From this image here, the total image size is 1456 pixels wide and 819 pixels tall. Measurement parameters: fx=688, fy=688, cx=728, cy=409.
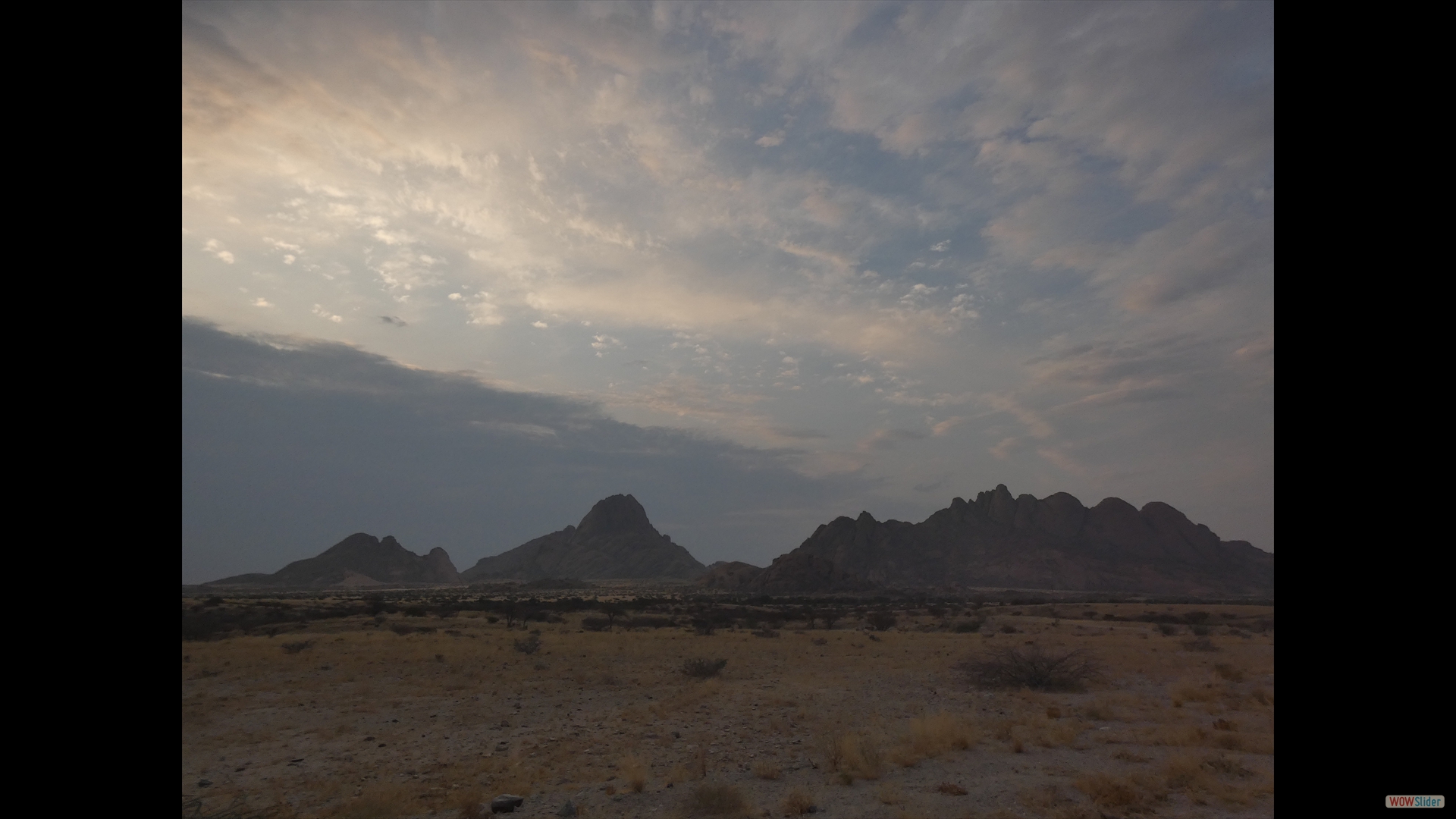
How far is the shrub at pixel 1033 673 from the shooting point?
754 inches

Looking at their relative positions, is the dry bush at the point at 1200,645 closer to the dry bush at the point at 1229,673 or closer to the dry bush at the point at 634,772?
the dry bush at the point at 1229,673

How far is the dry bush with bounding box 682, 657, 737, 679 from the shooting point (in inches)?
841

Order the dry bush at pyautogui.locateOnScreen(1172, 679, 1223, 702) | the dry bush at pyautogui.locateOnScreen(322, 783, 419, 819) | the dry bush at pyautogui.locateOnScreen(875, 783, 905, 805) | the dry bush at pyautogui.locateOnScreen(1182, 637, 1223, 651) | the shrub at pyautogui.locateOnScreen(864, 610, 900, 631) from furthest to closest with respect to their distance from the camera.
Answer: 1. the shrub at pyautogui.locateOnScreen(864, 610, 900, 631)
2. the dry bush at pyautogui.locateOnScreen(1182, 637, 1223, 651)
3. the dry bush at pyautogui.locateOnScreen(1172, 679, 1223, 702)
4. the dry bush at pyautogui.locateOnScreen(875, 783, 905, 805)
5. the dry bush at pyautogui.locateOnScreen(322, 783, 419, 819)

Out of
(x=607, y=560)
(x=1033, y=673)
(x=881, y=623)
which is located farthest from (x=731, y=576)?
(x=1033, y=673)

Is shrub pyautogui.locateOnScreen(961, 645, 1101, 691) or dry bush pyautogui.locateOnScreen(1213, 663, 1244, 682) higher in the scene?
shrub pyautogui.locateOnScreen(961, 645, 1101, 691)

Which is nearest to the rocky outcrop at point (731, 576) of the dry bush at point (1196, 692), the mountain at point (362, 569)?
the mountain at point (362, 569)

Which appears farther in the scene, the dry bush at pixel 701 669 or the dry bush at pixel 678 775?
the dry bush at pixel 701 669

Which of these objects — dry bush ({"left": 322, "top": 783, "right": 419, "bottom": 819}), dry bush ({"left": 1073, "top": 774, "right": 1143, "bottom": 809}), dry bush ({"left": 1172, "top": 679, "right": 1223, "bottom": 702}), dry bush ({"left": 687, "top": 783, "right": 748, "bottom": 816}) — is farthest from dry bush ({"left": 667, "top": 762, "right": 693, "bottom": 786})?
dry bush ({"left": 1172, "top": 679, "right": 1223, "bottom": 702})

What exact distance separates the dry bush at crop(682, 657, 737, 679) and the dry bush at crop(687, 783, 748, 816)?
37.6ft

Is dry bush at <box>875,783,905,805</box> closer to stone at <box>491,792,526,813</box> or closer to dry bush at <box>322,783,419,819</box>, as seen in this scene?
stone at <box>491,792,526,813</box>
